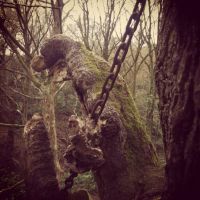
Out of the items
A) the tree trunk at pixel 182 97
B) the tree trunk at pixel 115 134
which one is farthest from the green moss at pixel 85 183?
the tree trunk at pixel 182 97

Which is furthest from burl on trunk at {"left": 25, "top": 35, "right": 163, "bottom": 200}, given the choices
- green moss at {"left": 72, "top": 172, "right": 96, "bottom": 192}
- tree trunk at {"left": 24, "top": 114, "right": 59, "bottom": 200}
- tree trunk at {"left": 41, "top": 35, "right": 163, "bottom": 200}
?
green moss at {"left": 72, "top": 172, "right": 96, "bottom": 192}

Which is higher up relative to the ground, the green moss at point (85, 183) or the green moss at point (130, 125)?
the green moss at point (130, 125)

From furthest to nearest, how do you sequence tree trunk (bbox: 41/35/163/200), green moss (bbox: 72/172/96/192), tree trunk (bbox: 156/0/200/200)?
green moss (bbox: 72/172/96/192)
tree trunk (bbox: 41/35/163/200)
tree trunk (bbox: 156/0/200/200)

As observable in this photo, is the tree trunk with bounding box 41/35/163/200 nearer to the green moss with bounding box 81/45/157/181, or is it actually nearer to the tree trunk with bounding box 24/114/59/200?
the green moss with bounding box 81/45/157/181

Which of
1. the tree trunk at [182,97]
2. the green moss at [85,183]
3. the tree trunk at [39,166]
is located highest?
the tree trunk at [182,97]

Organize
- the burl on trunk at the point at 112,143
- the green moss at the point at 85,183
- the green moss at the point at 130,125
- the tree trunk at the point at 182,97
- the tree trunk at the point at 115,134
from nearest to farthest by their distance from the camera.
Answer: the tree trunk at the point at 182,97 < the burl on trunk at the point at 112,143 < the tree trunk at the point at 115,134 < the green moss at the point at 130,125 < the green moss at the point at 85,183

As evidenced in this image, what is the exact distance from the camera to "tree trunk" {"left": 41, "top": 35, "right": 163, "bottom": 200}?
2316 mm

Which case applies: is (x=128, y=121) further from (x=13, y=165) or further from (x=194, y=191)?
(x=13, y=165)

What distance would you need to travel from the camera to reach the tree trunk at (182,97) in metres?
1.36

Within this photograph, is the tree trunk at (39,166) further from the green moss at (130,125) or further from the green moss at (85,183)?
the green moss at (85,183)

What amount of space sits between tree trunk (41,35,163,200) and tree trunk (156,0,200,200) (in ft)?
2.56

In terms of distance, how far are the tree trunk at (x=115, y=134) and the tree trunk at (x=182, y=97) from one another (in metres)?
0.78

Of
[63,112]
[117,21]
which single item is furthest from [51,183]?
[63,112]

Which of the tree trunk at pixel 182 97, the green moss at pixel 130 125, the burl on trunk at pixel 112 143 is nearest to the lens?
the tree trunk at pixel 182 97
